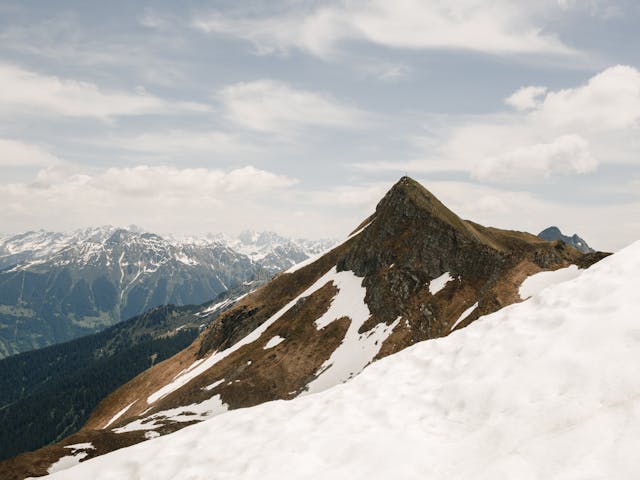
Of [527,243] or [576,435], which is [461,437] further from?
[527,243]

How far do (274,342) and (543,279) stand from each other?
54559 millimetres

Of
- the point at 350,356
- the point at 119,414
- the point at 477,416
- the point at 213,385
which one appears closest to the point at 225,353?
the point at 213,385

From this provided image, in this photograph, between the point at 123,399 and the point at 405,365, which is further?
the point at 123,399

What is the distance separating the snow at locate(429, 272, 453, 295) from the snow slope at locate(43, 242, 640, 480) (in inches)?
2413

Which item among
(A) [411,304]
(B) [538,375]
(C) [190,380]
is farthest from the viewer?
(C) [190,380]

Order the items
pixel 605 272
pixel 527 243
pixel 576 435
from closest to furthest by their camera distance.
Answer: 1. pixel 576 435
2. pixel 605 272
3. pixel 527 243

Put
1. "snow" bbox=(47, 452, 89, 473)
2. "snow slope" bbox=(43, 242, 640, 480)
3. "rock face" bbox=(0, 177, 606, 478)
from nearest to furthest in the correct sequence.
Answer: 1. "snow slope" bbox=(43, 242, 640, 480)
2. "snow" bbox=(47, 452, 89, 473)
3. "rock face" bbox=(0, 177, 606, 478)

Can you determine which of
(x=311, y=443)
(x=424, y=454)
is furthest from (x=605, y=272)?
(x=311, y=443)

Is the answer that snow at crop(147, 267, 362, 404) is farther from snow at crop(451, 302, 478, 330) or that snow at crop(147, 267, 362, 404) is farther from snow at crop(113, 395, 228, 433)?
snow at crop(451, 302, 478, 330)

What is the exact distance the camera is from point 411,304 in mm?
73625

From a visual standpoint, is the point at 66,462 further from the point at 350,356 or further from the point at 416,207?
the point at 416,207

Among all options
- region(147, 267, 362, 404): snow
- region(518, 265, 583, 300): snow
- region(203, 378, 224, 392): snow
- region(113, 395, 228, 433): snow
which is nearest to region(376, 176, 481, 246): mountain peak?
region(147, 267, 362, 404): snow

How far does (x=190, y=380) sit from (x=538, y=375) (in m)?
90.6

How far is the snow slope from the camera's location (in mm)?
7816
